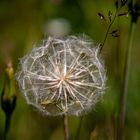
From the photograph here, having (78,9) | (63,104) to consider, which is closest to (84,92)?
(63,104)

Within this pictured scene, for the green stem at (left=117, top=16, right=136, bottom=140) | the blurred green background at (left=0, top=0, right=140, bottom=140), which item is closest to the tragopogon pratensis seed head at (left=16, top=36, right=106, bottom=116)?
the green stem at (left=117, top=16, right=136, bottom=140)

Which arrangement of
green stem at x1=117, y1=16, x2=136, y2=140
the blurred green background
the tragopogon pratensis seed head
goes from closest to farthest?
the tragopogon pratensis seed head
green stem at x1=117, y1=16, x2=136, y2=140
the blurred green background

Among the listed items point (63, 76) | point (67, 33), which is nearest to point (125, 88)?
point (63, 76)

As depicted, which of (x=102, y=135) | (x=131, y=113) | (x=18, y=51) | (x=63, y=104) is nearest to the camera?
(x=63, y=104)

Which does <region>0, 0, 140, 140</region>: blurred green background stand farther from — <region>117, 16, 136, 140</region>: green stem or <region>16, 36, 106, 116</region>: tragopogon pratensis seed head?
<region>16, 36, 106, 116</region>: tragopogon pratensis seed head

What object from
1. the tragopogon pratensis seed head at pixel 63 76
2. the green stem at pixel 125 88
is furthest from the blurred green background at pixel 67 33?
the tragopogon pratensis seed head at pixel 63 76

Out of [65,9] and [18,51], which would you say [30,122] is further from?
[65,9]
